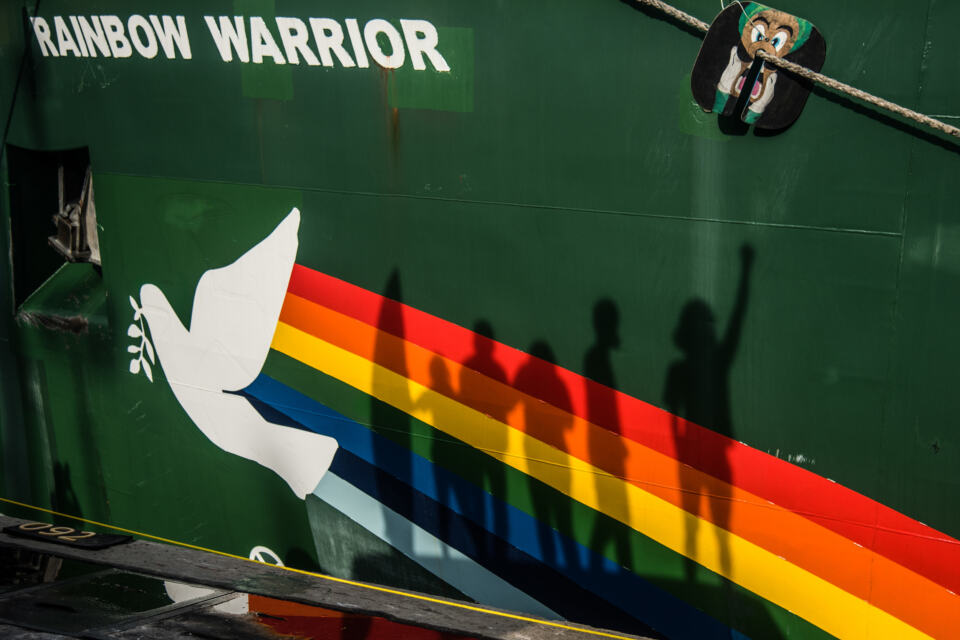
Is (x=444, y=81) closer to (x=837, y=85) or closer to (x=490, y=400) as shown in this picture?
(x=490, y=400)

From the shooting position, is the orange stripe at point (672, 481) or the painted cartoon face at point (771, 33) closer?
the painted cartoon face at point (771, 33)

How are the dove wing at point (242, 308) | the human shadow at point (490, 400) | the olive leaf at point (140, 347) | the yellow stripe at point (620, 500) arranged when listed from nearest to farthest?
the yellow stripe at point (620, 500)
the human shadow at point (490, 400)
the dove wing at point (242, 308)
the olive leaf at point (140, 347)

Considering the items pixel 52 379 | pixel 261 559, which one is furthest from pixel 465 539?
pixel 52 379

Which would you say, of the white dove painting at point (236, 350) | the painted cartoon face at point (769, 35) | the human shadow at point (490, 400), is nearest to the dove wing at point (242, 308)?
the white dove painting at point (236, 350)

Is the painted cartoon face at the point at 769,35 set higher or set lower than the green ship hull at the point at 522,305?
higher

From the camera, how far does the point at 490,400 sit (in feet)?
11.0

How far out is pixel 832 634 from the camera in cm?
296

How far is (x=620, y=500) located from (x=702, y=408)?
1.40 ft

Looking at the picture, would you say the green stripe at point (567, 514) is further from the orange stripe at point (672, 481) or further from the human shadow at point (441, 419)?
the orange stripe at point (672, 481)

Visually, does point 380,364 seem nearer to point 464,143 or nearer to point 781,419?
point 464,143

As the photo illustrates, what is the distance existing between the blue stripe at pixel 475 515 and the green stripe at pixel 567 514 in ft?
0.10

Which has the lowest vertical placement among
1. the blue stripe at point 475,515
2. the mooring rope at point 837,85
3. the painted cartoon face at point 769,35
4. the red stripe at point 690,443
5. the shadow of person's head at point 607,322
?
the blue stripe at point 475,515

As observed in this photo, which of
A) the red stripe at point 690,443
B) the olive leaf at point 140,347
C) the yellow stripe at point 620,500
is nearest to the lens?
the red stripe at point 690,443

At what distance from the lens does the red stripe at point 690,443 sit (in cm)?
283
